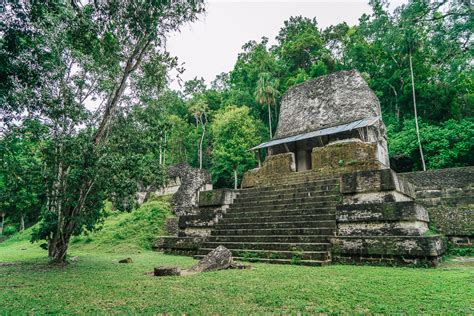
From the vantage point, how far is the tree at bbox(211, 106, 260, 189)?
24.3 metres

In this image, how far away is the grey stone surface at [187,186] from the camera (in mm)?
13838

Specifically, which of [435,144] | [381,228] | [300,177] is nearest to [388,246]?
[381,228]

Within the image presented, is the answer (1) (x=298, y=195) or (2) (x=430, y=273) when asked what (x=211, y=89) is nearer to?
(1) (x=298, y=195)

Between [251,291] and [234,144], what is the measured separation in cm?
2093

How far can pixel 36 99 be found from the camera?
635 centimetres

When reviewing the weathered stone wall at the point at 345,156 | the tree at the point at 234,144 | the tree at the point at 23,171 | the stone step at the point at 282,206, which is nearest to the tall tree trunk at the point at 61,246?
the tree at the point at 23,171

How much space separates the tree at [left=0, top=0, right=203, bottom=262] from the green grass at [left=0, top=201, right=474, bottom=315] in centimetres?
184

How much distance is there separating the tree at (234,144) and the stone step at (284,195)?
49.1ft

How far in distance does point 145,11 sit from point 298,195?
5.70 m

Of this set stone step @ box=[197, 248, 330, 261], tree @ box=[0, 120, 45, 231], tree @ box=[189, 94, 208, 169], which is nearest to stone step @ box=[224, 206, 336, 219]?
stone step @ box=[197, 248, 330, 261]

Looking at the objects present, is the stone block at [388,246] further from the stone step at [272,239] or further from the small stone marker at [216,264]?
the small stone marker at [216,264]

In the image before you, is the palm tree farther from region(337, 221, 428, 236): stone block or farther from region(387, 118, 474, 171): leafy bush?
region(337, 221, 428, 236): stone block

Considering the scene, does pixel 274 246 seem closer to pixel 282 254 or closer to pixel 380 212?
pixel 282 254


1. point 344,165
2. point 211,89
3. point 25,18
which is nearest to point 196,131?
point 211,89
